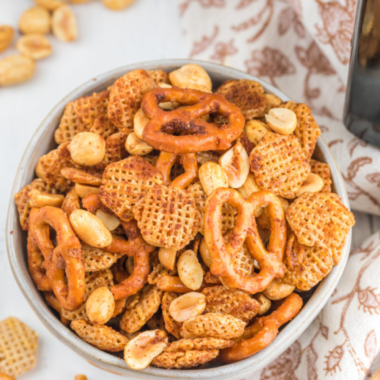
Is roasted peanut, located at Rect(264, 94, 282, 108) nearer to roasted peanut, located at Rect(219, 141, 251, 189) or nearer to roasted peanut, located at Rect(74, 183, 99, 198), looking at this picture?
roasted peanut, located at Rect(219, 141, 251, 189)

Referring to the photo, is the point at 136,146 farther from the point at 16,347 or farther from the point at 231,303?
the point at 16,347

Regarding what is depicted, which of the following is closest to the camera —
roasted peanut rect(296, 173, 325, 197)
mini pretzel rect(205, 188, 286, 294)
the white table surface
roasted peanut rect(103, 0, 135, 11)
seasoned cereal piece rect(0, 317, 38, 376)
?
mini pretzel rect(205, 188, 286, 294)

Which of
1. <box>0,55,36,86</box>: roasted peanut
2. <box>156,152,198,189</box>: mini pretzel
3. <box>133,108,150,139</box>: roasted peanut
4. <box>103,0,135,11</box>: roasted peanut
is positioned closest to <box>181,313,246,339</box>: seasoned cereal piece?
<box>156,152,198,189</box>: mini pretzel

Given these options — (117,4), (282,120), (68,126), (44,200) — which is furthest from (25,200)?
(117,4)

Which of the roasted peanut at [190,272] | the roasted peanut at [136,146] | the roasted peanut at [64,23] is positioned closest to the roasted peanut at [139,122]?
the roasted peanut at [136,146]

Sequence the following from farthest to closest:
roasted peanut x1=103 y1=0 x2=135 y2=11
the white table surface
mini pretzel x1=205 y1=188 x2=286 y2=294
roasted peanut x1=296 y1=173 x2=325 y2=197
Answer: roasted peanut x1=103 y1=0 x2=135 y2=11 → the white table surface → roasted peanut x1=296 y1=173 x2=325 y2=197 → mini pretzel x1=205 y1=188 x2=286 y2=294

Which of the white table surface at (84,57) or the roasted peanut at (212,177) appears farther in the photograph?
the white table surface at (84,57)

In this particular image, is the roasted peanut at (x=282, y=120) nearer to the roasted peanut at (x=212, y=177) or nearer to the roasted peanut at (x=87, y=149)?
the roasted peanut at (x=212, y=177)
